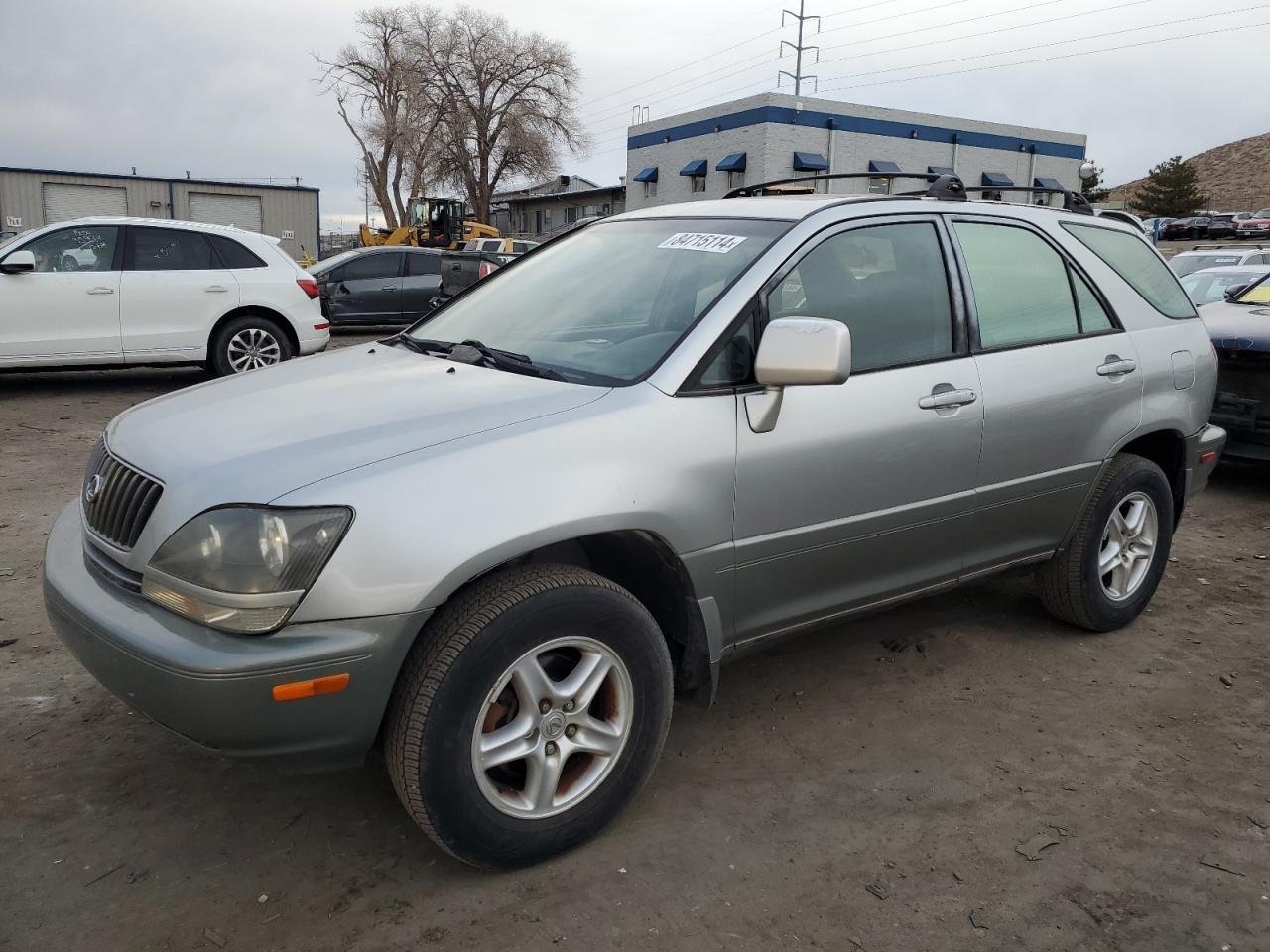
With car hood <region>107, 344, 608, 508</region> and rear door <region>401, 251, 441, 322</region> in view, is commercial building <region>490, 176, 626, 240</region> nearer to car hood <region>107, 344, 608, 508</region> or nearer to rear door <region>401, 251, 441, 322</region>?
rear door <region>401, 251, 441, 322</region>

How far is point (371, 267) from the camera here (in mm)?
15562

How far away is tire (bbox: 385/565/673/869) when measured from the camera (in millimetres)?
2316

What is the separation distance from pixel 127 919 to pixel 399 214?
54.2 metres

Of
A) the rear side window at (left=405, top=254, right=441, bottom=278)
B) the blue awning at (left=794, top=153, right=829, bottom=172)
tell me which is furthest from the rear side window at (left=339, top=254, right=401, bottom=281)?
the blue awning at (left=794, top=153, right=829, bottom=172)

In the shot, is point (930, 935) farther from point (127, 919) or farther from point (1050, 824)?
point (127, 919)

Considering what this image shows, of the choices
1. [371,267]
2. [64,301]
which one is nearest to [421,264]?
[371,267]

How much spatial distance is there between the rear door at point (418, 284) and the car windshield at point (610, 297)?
12309mm

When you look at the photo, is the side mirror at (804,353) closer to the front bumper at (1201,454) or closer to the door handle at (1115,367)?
the door handle at (1115,367)

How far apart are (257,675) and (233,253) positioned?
8743 millimetres

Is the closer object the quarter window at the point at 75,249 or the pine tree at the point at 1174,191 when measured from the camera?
the quarter window at the point at 75,249

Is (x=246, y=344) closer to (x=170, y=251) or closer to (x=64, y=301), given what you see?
(x=170, y=251)

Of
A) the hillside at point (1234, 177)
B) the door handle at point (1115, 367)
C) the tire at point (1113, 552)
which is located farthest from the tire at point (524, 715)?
the hillside at point (1234, 177)

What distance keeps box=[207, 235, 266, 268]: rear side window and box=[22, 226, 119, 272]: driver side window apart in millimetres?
883

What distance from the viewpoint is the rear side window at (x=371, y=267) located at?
1534 cm
